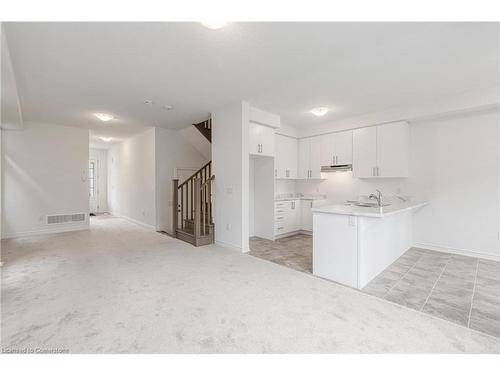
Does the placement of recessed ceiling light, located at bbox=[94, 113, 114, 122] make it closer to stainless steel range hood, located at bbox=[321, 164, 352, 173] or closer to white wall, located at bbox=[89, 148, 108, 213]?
stainless steel range hood, located at bbox=[321, 164, 352, 173]

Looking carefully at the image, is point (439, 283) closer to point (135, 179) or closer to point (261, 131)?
point (261, 131)

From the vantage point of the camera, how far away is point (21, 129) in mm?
5535

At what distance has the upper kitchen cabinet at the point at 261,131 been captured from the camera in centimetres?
465

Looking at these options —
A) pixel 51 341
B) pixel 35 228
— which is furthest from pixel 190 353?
pixel 35 228

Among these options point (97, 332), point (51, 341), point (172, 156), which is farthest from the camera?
point (172, 156)

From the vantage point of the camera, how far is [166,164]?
655cm

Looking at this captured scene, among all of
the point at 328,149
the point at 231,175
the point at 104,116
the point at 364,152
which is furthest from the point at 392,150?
the point at 104,116

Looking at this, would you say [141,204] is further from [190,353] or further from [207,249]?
[190,353]

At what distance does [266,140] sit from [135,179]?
4762mm

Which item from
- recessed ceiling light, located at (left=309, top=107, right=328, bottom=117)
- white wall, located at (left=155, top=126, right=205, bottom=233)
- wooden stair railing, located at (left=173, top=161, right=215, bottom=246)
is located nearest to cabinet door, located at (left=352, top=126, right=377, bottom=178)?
recessed ceiling light, located at (left=309, top=107, right=328, bottom=117)

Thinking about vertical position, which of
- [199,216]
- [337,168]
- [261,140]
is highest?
[261,140]

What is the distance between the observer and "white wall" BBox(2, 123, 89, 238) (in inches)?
215

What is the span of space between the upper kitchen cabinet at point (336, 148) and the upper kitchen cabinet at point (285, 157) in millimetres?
748

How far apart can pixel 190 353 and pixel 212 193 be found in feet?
11.4
